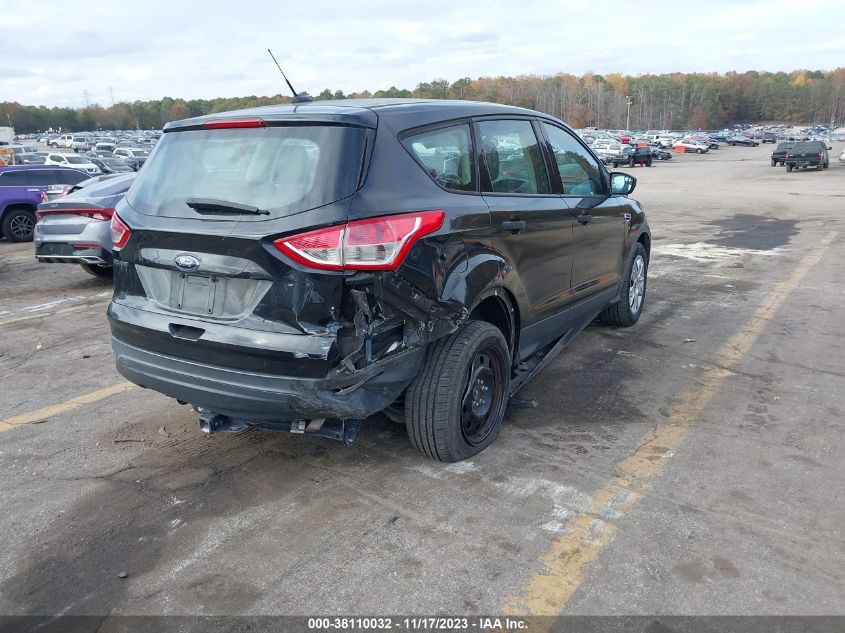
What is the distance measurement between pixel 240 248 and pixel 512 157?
1892 millimetres

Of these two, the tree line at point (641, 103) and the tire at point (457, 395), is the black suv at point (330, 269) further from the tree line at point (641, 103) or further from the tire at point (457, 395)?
the tree line at point (641, 103)

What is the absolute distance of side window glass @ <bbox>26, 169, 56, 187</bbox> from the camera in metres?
14.0

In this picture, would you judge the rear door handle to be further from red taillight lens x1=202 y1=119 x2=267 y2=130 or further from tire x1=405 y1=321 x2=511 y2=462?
red taillight lens x1=202 y1=119 x2=267 y2=130

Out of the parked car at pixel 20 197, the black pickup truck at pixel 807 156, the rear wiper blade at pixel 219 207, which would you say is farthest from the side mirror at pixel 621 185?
the black pickup truck at pixel 807 156

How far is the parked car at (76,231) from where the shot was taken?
848cm

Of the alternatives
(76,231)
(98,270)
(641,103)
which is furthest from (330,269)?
(641,103)

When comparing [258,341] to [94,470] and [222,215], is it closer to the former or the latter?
[222,215]

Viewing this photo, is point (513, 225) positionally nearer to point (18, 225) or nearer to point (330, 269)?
point (330, 269)

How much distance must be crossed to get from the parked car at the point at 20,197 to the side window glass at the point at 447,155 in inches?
507

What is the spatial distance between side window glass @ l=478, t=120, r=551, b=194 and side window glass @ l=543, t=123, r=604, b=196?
0.90ft

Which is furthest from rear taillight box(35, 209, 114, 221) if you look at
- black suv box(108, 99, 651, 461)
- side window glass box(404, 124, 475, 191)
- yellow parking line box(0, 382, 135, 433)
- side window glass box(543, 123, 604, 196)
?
side window glass box(404, 124, 475, 191)

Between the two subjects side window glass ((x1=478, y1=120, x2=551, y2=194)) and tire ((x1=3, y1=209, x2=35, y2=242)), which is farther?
tire ((x1=3, y1=209, x2=35, y2=242))

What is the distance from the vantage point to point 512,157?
422 centimetres

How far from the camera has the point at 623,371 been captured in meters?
5.31
